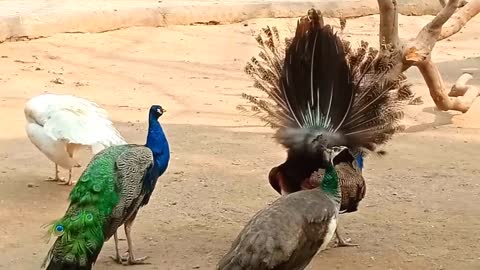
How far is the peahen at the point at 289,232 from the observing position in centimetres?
385

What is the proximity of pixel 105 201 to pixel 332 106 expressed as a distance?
1395 millimetres

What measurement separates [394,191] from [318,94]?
1.43m

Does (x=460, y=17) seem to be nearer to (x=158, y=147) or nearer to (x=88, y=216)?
(x=158, y=147)

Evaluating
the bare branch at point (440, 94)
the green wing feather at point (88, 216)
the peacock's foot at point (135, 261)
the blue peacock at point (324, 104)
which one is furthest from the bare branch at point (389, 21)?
the green wing feather at point (88, 216)

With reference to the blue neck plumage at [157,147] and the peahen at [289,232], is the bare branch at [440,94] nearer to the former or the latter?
the blue neck plumage at [157,147]

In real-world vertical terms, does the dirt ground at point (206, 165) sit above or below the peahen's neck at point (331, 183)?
below

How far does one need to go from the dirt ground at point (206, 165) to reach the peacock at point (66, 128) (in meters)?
0.30

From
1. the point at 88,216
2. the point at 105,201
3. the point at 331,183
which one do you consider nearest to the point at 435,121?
the point at 331,183

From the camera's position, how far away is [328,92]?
5.01 metres

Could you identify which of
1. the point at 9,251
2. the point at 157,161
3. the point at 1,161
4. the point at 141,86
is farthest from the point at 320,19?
the point at 141,86

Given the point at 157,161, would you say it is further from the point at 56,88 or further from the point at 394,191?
the point at 56,88

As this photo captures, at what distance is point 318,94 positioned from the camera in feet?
16.5

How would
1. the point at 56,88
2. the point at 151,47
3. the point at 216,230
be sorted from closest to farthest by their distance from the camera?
the point at 216,230
the point at 56,88
the point at 151,47

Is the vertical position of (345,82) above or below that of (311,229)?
above
